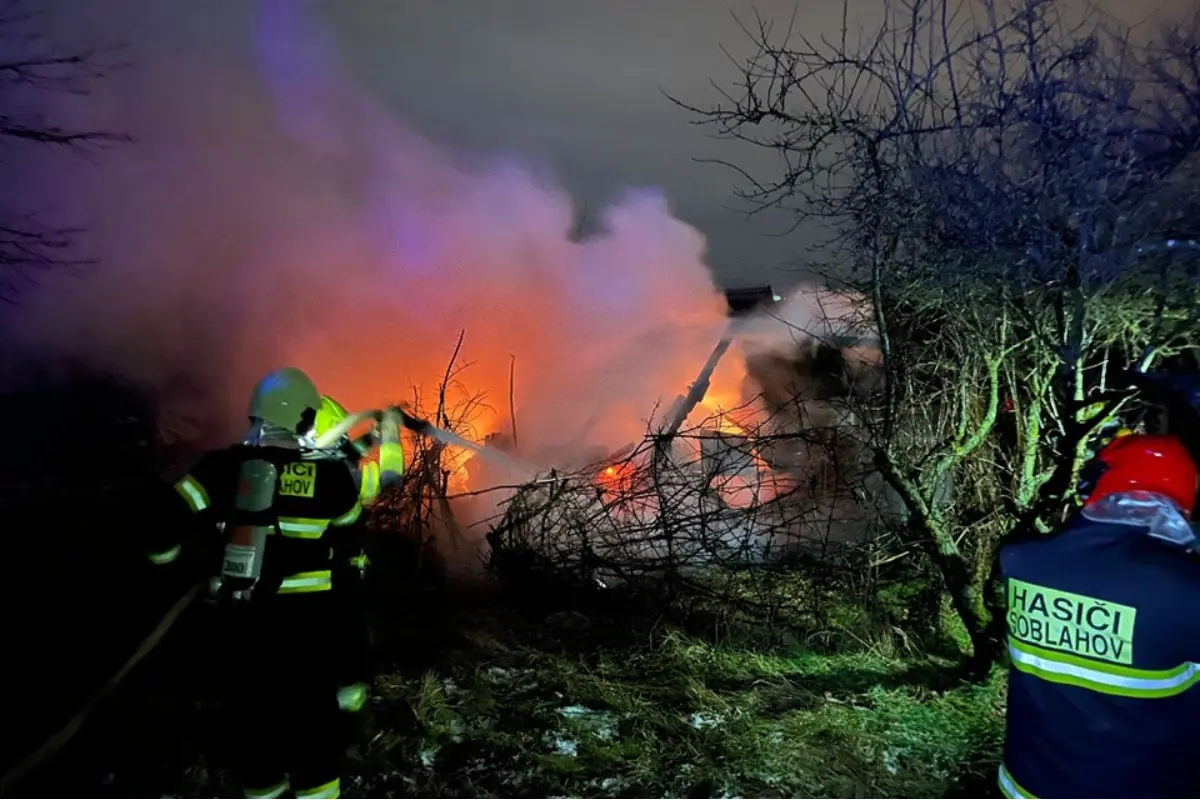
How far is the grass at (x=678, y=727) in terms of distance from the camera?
12.6 feet

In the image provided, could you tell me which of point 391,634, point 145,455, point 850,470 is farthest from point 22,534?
point 850,470

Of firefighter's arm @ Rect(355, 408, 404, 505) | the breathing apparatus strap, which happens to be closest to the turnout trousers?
the breathing apparatus strap

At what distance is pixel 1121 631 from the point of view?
6.59 ft

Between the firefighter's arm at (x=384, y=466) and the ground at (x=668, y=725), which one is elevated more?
the firefighter's arm at (x=384, y=466)

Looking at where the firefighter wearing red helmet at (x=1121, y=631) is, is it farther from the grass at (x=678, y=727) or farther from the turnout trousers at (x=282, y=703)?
the turnout trousers at (x=282, y=703)

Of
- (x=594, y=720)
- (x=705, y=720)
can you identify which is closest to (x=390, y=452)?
(x=594, y=720)

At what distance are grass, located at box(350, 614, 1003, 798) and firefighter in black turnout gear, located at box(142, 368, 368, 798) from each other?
0.56m

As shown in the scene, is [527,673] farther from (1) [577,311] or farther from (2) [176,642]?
(1) [577,311]

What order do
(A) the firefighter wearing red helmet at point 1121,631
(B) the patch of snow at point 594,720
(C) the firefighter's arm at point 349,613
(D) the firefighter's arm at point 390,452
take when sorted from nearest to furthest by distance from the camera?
1. (A) the firefighter wearing red helmet at point 1121,631
2. (C) the firefighter's arm at point 349,613
3. (D) the firefighter's arm at point 390,452
4. (B) the patch of snow at point 594,720

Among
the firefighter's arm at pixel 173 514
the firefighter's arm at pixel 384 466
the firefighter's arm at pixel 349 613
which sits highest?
the firefighter's arm at pixel 384 466

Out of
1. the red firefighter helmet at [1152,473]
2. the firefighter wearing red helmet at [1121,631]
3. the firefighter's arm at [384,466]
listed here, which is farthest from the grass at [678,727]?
the red firefighter helmet at [1152,473]

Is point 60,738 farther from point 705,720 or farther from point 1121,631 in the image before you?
point 1121,631

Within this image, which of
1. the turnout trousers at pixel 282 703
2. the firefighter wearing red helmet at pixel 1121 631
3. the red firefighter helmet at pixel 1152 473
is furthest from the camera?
the turnout trousers at pixel 282 703

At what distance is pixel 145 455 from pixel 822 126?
11990mm
